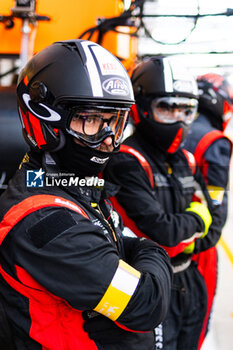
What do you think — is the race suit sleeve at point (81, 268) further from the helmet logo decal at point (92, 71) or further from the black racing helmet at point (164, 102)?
the black racing helmet at point (164, 102)

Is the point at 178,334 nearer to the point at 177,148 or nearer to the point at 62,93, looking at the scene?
the point at 177,148

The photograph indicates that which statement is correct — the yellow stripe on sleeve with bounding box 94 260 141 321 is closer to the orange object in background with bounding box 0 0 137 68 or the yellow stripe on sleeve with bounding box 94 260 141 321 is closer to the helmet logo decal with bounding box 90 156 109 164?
the helmet logo decal with bounding box 90 156 109 164

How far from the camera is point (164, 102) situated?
2469 millimetres

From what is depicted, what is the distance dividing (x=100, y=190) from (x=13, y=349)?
717mm

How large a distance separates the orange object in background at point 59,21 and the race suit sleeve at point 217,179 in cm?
115

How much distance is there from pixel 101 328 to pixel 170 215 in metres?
0.92

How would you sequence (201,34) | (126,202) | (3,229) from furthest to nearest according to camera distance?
(201,34) → (126,202) → (3,229)

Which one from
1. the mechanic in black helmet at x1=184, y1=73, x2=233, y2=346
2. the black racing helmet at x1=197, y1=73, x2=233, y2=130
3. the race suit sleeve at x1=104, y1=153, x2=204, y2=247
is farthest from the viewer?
the black racing helmet at x1=197, y1=73, x2=233, y2=130

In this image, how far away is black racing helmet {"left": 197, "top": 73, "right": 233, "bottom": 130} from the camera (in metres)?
3.80

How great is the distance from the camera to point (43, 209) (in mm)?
1362

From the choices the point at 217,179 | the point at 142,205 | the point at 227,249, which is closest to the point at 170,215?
the point at 142,205

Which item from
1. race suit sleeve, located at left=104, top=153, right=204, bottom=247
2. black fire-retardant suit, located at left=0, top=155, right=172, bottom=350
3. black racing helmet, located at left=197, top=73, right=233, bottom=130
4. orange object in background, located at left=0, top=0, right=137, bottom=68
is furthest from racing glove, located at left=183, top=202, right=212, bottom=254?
black racing helmet, located at left=197, top=73, right=233, bottom=130

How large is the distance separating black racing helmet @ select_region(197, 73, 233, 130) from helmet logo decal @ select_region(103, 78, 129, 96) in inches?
91.9

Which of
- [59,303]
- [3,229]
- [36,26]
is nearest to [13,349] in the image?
[59,303]
